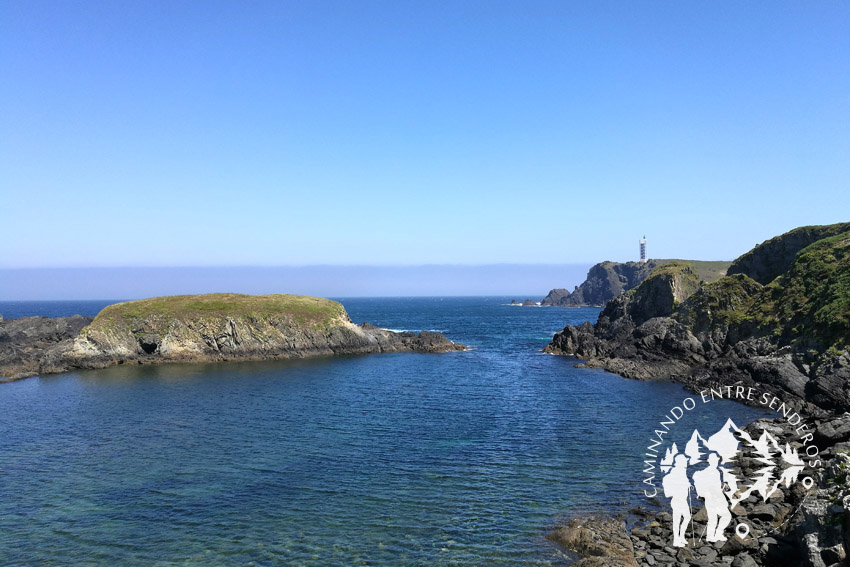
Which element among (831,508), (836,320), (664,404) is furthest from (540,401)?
(831,508)

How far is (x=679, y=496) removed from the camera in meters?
26.5

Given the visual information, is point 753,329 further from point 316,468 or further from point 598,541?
point 316,468

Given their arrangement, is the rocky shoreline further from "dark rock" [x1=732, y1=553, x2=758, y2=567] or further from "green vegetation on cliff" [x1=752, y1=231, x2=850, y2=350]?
"green vegetation on cliff" [x1=752, y1=231, x2=850, y2=350]

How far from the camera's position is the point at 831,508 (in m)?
16.0

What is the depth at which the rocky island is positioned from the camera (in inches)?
719

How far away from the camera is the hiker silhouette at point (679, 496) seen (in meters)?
21.4

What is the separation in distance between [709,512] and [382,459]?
63.9ft

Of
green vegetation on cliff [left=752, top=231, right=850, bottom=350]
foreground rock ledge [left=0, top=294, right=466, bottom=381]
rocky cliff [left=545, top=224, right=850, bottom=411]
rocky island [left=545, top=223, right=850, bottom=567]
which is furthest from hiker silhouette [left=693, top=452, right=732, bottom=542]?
foreground rock ledge [left=0, top=294, right=466, bottom=381]

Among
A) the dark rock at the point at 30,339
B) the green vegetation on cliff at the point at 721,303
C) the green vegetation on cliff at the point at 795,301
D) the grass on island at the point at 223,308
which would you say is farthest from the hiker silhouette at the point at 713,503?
the dark rock at the point at 30,339

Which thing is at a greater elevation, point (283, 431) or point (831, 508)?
point (831, 508)

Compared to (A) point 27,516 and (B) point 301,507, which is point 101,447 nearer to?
(A) point 27,516

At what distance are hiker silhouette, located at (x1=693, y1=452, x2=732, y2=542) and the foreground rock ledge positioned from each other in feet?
232

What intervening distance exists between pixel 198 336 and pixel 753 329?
86354mm

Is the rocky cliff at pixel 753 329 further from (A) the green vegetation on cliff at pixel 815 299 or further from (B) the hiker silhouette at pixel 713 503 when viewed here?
(B) the hiker silhouette at pixel 713 503
